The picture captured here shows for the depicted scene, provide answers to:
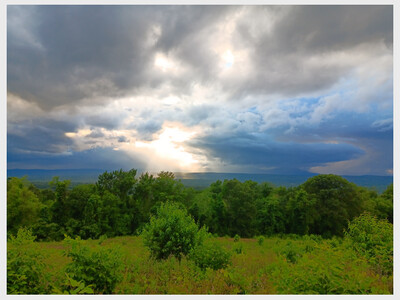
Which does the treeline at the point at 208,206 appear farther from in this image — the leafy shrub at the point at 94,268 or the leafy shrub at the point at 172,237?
the leafy shrub at the point at 94,268

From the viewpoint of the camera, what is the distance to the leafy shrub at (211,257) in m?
10.0

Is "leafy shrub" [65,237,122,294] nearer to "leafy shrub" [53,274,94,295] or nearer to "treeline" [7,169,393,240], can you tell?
"leafy shrub" [53,274,94,295]

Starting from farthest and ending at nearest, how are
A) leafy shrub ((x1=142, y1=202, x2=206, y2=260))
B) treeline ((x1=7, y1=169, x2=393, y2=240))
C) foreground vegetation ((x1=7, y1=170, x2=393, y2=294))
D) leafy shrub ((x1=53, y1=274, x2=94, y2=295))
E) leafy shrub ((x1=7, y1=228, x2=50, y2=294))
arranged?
1. treeline ((x1=7, y1=169, x2=393, y2=240))
2. leafy shrub ((x1=142, y1=202, x2=206, y2=260))
3. foreground vegetation ((x1=7, y1=170, x2=393, y2=294))
4. leafy shrub ((x1=7, y1=228, x2=50, y2=294))
5. leafy shrub ((x1=53, y1=274, x2=94, y2=295))

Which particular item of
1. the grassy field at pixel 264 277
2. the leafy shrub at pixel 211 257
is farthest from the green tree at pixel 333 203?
the leafy shrub at pixel 211 257

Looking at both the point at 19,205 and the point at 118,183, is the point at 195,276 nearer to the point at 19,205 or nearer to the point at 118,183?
the point at 19,205

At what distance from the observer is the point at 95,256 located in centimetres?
737

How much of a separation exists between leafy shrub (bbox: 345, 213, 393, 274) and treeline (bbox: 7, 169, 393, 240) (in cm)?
2240

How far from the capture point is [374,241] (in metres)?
9.52

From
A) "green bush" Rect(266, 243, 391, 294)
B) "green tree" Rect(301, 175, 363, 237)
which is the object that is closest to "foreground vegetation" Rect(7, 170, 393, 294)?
"green bush" Rect(266, 243, 391, 294)

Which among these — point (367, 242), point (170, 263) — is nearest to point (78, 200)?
point (170, 263)

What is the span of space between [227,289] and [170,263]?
3.66 m

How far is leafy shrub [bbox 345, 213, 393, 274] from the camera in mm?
8453

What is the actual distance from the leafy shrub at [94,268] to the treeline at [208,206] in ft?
72.4

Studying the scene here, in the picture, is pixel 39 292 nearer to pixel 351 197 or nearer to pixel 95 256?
pixel 95 256
